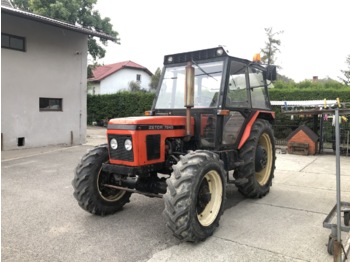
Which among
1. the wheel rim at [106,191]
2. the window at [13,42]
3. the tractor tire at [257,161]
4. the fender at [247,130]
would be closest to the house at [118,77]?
the window at [13,42]

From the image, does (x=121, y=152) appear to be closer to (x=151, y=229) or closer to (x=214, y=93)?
(x=151, y=229)

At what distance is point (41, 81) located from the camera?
1098 centimetres

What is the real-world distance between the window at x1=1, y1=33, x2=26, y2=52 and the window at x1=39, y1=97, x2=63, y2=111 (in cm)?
177

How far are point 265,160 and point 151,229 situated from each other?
91.7 inches

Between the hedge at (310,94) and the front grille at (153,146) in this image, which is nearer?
the front grille at (153,146)

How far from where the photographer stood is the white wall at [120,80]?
35125 millimetres

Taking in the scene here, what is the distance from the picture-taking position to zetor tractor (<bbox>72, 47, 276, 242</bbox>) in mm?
3461

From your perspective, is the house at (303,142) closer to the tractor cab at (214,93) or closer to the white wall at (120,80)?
the tractor cab at (214,93)

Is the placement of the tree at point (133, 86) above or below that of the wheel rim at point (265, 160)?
above

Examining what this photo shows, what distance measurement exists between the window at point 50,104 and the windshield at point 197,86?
7.46 meters

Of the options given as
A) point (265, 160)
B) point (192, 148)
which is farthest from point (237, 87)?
point (265, 160)

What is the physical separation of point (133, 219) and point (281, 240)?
1.85 metres

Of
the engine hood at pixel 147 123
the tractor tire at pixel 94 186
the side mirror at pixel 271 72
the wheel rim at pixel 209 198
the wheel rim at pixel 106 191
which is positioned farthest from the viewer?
the side mirror at pixel 271 72

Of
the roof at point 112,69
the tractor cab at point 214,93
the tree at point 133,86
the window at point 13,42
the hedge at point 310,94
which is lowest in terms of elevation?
the tractor cab at point 214,93
